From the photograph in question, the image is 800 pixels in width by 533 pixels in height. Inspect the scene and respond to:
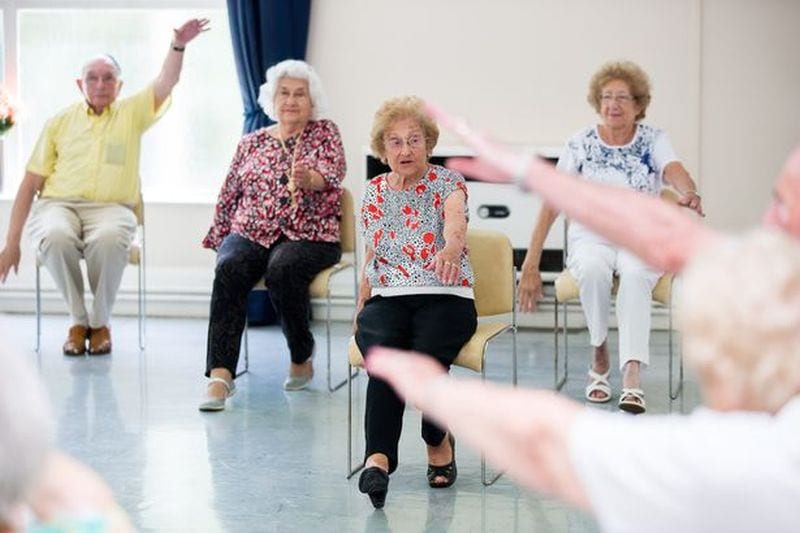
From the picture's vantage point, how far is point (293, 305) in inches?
205

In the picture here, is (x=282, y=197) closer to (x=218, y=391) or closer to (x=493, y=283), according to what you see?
(x=218, y=391)

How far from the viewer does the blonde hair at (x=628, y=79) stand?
5133 mm

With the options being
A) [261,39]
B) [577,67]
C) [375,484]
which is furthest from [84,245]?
[375,484]

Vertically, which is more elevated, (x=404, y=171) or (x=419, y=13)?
(x=419, y=13)

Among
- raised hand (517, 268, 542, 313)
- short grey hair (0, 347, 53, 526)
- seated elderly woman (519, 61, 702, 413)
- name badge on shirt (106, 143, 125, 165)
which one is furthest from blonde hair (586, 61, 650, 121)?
short grey hair (0, 347, 53, 526)

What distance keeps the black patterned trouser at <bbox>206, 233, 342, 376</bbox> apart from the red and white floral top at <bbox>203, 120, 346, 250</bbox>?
0.06 m

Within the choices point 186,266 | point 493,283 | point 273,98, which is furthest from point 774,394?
point 186,266

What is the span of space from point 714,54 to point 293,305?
2.76m

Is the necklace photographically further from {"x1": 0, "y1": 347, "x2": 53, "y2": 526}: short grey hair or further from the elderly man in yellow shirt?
{"x1": 0, "y1": 347, "x2": 53, "y2": 526}: short grey hair

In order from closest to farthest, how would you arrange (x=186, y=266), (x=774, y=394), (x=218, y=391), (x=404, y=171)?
(x=774, y=394)
(x=404, y=171)
(x=218, y=391)
(x=186, y=266)

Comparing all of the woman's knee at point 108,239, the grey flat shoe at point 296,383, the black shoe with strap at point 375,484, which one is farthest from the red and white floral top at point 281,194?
the black shoe with strap at point 375,484

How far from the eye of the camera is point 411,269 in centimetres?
414

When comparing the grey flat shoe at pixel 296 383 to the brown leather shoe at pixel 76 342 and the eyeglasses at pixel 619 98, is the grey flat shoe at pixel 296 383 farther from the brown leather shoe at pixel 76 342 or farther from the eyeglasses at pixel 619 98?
the eyeglasses at pixel 619 98

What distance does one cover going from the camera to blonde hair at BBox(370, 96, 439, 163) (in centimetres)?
422
